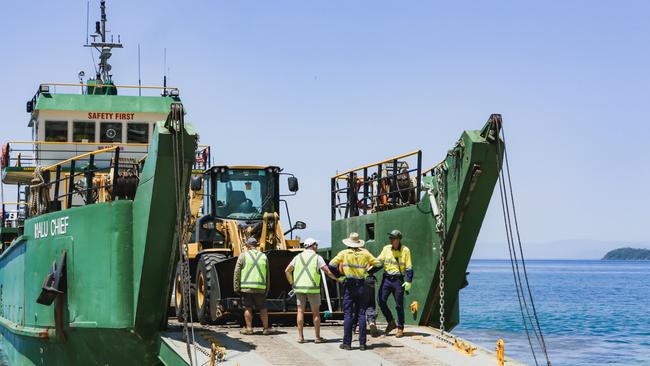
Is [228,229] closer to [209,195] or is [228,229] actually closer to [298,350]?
[209,195]

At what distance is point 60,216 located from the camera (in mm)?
14398

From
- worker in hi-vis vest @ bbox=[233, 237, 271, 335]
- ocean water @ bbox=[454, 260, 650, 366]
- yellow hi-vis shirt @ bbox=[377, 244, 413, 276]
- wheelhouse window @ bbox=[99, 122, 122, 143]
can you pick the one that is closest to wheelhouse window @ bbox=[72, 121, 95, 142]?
wheelhouse window @ bbox=[99, 122, 122, 143]

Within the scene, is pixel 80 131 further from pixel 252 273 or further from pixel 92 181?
pixel 252 273

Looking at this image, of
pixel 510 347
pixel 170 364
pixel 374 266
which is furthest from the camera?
pixel 510 347

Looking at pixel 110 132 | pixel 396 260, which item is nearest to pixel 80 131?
pixel 110 132

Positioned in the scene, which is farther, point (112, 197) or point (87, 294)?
point (112, 197)

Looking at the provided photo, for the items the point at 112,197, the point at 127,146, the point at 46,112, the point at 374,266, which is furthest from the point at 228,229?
the point at 46,112

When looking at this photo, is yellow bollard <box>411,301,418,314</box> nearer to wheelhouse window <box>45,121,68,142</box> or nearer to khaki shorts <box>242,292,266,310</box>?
khaki shorts <box>242,292,266,310</box>

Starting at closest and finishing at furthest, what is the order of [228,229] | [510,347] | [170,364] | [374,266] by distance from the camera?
[170,364], [374,266], [228,229], [510,347]

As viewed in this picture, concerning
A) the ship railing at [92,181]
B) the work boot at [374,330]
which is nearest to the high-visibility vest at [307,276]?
the work boot at [374,330]

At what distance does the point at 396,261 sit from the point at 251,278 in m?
2.10

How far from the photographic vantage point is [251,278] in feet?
44.1

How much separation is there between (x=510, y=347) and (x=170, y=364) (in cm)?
1880

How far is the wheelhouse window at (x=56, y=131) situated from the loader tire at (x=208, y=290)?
8542 millimetres
